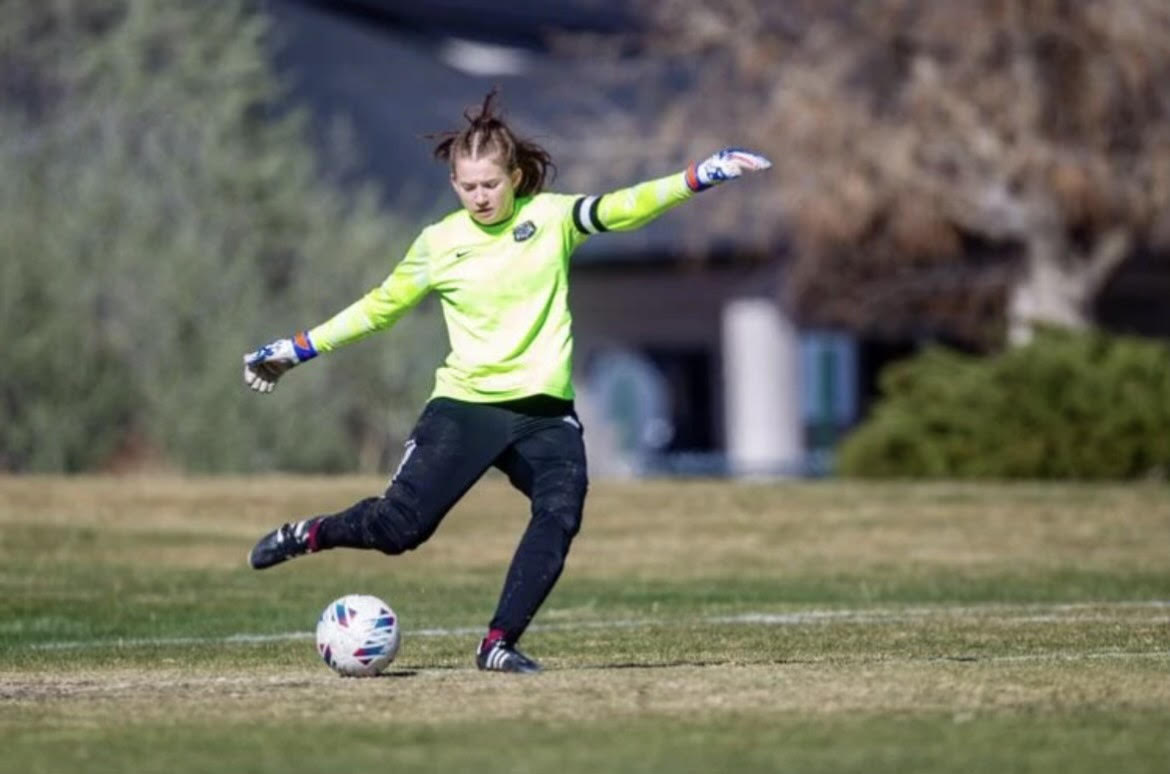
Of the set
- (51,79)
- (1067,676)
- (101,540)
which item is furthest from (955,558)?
(51,79)

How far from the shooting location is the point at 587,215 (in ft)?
33.9

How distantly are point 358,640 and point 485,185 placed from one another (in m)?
1.73

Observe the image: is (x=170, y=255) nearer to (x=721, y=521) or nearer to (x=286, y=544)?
(x=721, y=521)

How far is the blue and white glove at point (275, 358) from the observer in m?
10.7

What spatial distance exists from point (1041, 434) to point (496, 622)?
1603cm

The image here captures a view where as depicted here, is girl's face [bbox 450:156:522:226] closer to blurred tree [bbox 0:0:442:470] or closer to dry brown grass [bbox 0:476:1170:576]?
dry brown grass [bbox 0:476:1170:576]

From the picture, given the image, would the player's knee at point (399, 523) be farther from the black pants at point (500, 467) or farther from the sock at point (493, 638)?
the sock at point (493, 638)

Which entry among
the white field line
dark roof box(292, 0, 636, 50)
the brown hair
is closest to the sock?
the brown hair

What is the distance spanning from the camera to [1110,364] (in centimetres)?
2534

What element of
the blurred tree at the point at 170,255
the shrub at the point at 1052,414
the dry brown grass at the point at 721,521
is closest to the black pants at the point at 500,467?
the dry brown grass at the point at 721,521

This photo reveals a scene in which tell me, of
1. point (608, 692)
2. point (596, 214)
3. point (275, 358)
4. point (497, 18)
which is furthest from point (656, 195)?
point (497, 18)

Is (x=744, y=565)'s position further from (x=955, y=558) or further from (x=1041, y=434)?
(x=1041, y=434)

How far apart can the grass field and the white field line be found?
0.18 ft

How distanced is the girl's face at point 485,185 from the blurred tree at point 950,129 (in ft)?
56.0
